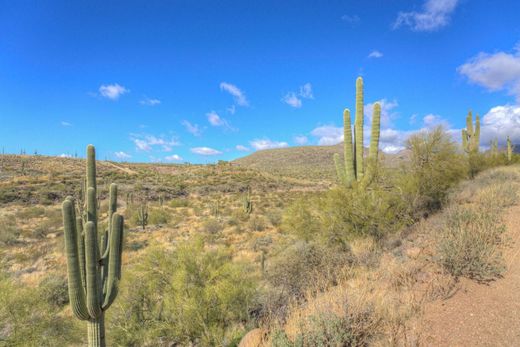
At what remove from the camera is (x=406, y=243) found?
29.9ft

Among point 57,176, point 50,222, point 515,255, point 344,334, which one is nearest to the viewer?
point 344,334

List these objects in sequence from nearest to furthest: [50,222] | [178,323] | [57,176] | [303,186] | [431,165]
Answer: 1. [178,323]
2. [431,165]
3. [50,222]
4. [57,176]
5. [303,186]

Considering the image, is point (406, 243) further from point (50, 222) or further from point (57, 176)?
point (57, 176)

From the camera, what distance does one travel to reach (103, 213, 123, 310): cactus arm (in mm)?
5453

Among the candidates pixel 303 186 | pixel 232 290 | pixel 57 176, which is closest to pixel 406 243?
pixel 232 290

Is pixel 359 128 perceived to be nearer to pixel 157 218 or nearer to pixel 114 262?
pixel 114 262

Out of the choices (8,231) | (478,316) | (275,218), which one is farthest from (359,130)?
(8,231)

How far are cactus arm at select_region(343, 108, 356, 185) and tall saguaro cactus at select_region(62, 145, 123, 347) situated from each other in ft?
29.9

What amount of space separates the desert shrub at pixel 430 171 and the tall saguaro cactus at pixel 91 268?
34.8 ft

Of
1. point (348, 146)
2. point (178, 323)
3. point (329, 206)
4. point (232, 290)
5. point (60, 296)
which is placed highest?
point (348, 146)

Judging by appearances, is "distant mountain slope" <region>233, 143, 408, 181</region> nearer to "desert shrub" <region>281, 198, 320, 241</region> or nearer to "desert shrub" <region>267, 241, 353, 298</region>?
"desert shrub" <region>281, 198, 320, 241</region>

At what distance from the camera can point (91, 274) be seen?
17.1 feet

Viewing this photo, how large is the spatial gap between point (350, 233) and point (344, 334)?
21.3 feet

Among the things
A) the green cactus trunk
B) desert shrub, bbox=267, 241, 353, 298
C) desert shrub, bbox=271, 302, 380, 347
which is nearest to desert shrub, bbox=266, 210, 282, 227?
the green cactus trunk
